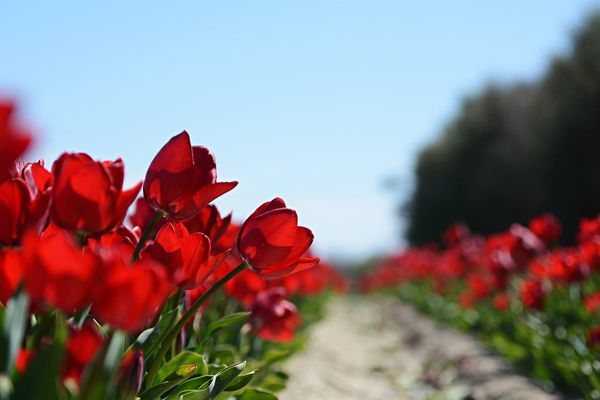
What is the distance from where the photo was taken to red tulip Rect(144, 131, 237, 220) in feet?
4.24

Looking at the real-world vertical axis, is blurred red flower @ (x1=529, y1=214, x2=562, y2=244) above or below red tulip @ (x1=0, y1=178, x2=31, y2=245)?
above

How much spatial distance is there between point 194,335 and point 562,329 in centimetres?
300

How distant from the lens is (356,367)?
5785mm

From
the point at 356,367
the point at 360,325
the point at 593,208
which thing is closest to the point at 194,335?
the point at 356,367

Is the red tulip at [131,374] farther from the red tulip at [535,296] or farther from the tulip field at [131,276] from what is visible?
the red tulip at [535,296]

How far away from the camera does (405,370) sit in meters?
5.53

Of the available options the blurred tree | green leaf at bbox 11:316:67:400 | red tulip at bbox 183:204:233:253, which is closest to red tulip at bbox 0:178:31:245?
green leaf at bbox 11:316:67:400

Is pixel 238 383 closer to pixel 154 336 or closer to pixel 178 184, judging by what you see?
pixel 154 336

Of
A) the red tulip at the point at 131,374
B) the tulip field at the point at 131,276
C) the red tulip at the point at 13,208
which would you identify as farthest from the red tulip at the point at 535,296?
the red tulip at the point at 13,208

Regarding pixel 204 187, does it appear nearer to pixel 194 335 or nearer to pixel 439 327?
pixel 194 335

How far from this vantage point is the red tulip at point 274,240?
4.08ft

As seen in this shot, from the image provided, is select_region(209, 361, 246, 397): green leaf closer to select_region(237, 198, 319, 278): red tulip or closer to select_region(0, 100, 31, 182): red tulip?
select_region(237, 198, 319, 278): red tulip

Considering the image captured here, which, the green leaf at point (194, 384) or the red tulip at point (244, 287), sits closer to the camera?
the green leaf at point (194, 384)

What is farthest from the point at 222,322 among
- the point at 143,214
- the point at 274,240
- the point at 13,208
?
the point at 13,208
